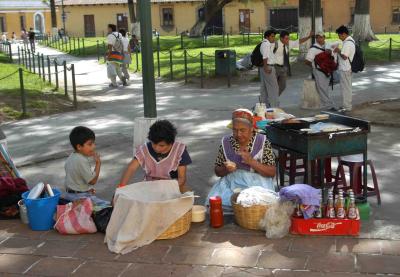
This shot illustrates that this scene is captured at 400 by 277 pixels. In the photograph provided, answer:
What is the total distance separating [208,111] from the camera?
12.1 meters

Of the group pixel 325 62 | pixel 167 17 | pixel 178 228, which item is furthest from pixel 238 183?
pixel 167 17

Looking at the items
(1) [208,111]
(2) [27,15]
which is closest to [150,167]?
(1) [208,111]

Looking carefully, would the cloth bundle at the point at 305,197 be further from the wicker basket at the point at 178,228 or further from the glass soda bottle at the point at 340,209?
the wicker basket at the point at 178,228

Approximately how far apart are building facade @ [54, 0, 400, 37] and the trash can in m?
27.8

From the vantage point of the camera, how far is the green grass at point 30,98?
42.7 ft

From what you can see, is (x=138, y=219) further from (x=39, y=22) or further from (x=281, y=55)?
(x=39, y=22)

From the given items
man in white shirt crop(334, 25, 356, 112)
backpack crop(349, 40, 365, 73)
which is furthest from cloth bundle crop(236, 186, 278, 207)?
backpack crop(349, 40, 365, 73)

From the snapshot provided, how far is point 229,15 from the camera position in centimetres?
5056

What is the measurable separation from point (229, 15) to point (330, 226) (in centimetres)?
4669

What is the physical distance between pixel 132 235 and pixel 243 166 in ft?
4.34

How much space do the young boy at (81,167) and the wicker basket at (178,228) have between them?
0.91 m

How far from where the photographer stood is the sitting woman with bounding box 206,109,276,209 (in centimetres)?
557

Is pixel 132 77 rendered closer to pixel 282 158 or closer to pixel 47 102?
pixel 47 102

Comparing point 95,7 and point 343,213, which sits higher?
point 95,7
